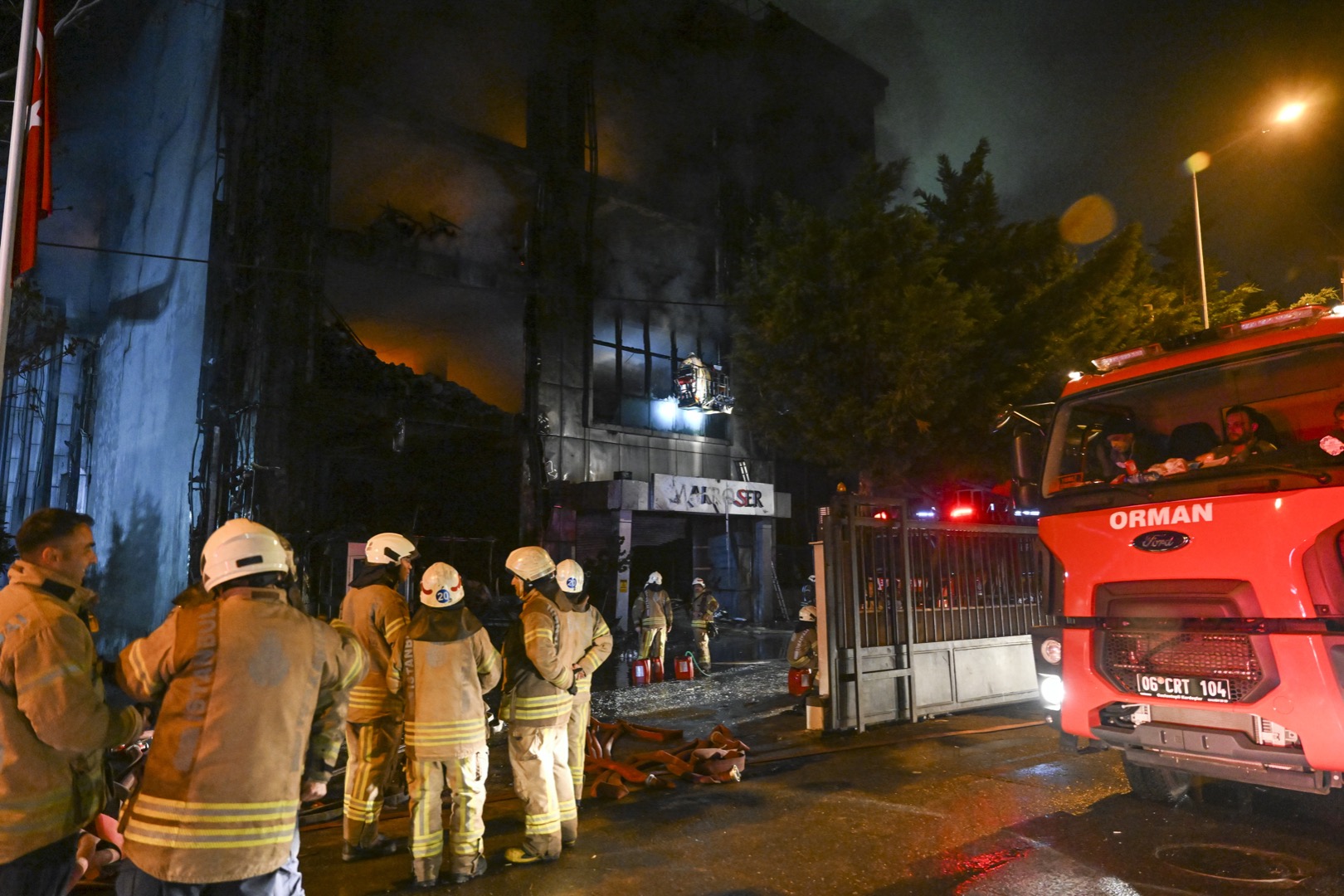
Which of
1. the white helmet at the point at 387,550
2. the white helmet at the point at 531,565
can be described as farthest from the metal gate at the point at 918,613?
the white helmet at the point at 387,550

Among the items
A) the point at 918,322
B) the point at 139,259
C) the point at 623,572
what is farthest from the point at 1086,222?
the point at 139,259

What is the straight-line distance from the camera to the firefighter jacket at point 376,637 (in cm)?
543

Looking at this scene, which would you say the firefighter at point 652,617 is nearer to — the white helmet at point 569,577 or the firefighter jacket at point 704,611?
the firefighter jacket at point 704,611

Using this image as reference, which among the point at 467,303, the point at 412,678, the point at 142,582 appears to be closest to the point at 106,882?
the point at 412,678

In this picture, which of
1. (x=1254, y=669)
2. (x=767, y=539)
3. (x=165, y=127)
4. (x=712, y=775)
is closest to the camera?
(x=1254, y=669)

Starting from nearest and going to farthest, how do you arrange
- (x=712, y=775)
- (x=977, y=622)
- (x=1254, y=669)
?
1. (x=1254, y=669)
2. (x=712, y=775)
3. (x=977, y=622)

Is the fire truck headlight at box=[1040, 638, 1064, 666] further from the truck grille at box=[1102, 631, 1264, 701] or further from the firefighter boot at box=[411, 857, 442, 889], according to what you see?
the firefighter boot at box=[411, 857, 442, 889]

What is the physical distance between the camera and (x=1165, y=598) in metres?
5.08

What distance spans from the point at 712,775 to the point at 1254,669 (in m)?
4.09

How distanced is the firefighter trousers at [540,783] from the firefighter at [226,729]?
7.86ft

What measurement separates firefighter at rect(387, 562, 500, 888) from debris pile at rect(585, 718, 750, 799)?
1989 mm

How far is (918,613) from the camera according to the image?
10039 millimetres

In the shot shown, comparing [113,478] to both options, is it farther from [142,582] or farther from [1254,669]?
[1254,669]

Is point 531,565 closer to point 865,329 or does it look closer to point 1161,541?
point 1161,541
